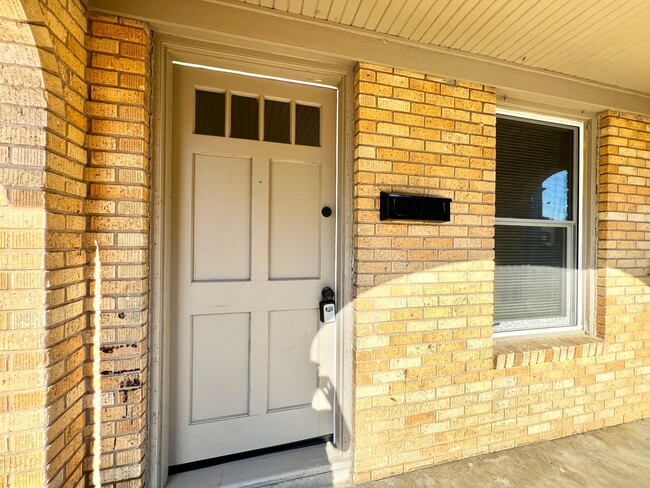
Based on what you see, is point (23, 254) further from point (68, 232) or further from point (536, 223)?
point (536, 223)

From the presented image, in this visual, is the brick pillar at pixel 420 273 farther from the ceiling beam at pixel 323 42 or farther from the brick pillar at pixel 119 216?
the brick pillar at pixel 119 216

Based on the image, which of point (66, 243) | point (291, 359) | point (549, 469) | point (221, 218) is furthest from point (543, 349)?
point (66, 243)

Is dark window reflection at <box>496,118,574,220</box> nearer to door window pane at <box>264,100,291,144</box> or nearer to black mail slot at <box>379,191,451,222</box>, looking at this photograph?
black mail slot at <box>379,191,451,222</box>

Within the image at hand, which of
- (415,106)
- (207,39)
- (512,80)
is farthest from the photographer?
(512,80)

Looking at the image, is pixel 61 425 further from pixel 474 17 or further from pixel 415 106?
pixel 474 17

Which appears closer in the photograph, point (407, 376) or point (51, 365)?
point (51, 365)

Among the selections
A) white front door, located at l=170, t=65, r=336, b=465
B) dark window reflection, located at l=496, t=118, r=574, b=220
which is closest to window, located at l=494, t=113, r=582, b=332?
dark window reflection, located at l=496, t=118, r=574, b=220

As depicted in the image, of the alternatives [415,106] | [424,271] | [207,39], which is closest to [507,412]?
[424,271]

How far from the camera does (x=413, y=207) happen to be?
1.82 m

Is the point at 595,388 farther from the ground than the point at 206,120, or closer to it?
closer to it

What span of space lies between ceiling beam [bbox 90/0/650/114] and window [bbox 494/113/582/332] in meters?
0.29

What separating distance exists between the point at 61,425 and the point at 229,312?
84cm

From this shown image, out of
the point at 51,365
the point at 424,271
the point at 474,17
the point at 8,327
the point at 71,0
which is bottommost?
the point at 51,365

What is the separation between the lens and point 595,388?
2365 millimetres
